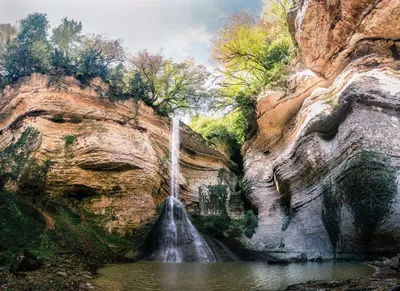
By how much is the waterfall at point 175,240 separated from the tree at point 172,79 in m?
8.12

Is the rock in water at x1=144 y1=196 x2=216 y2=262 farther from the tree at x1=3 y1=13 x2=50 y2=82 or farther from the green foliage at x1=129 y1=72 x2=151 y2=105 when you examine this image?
the tree at x1=3 y1=13 x2=50 y2=82

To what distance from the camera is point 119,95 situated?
17562 mm

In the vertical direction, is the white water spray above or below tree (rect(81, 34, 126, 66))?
below

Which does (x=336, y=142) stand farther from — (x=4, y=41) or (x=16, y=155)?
(x=4, y=41)

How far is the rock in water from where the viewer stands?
38.2 feet

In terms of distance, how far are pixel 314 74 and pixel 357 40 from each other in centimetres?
245

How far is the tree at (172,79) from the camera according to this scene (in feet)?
68.5

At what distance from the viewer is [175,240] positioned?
1278 centimetres

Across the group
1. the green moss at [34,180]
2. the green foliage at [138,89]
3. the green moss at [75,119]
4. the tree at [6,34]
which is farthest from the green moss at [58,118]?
the tree at [6,34]

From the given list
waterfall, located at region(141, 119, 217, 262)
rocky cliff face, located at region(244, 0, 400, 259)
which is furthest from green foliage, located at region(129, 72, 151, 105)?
rocky cliff face, located at region(244, 0, 400, 259)

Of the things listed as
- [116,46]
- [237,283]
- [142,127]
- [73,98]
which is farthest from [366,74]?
[116,46]

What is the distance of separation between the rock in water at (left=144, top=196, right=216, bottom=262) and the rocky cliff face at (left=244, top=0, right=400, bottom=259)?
9.10 feet

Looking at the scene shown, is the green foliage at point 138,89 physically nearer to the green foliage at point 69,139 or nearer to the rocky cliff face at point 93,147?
the rocky cliff face at point 93,147

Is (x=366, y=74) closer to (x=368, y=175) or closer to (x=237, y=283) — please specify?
(x=368, y=175)
